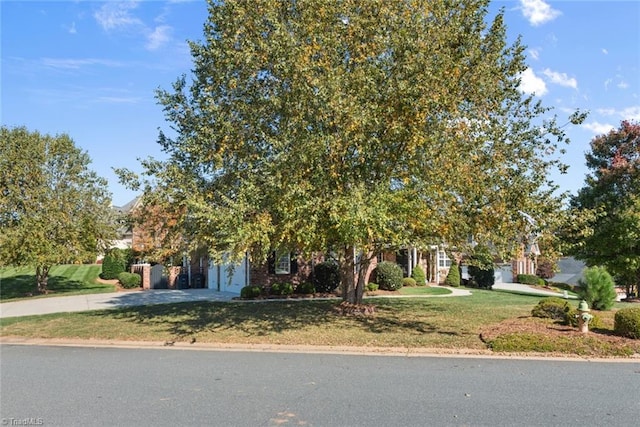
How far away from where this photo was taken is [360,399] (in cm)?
677

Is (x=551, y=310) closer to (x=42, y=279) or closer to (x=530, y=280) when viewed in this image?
(x=42, y=279)

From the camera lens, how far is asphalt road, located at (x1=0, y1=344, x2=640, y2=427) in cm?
601

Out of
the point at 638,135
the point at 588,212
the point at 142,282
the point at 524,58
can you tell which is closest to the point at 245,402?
the point at 588,212

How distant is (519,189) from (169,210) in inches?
357

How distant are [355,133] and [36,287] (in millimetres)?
25660

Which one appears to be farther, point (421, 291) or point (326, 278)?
point (421, 291)

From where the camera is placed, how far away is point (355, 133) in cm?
1127

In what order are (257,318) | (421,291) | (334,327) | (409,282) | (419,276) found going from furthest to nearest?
1. (419,276)
2. (409,282)
3. (421,291)
4. (257,318)
5. (334,327)

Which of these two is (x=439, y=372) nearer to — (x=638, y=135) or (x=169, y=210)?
(x=169, y=210)

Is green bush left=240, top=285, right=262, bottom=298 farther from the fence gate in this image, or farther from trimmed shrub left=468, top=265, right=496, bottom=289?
trimmed shrub left=468, top=265, right=496, bottom=289

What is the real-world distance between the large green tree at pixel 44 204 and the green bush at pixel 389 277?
1532 centimetres

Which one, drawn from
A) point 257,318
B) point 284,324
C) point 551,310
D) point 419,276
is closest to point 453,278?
point 419,276

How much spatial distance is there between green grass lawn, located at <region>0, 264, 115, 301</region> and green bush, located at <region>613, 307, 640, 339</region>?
24.1m

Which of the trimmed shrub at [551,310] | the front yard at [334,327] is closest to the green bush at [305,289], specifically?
the front yard at [334,327]
